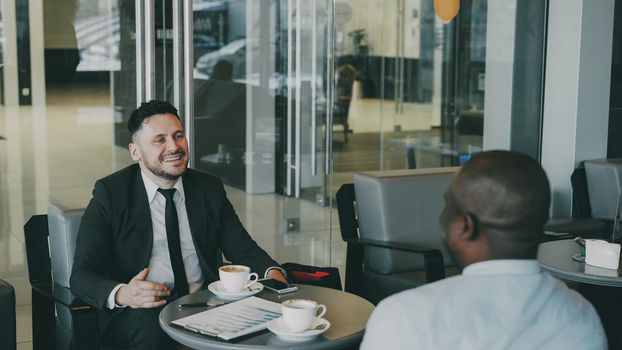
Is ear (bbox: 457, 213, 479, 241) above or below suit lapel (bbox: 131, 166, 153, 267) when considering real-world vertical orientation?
above

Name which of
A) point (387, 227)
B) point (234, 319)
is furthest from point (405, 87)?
point (234, 319)

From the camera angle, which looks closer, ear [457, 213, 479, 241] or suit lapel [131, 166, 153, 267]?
ear [457, 213, 479, 241]

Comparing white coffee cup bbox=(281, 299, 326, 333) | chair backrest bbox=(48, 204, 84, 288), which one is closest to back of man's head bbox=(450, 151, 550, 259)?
white coffee cup bbox=(281, 299, 326, 333)

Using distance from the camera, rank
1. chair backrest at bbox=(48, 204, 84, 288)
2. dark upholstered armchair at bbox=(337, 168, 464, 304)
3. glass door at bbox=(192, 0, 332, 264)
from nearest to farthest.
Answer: chair backrest at bbox=(48, 204, 84, 288) < dark upholstered armchair at bbox=(337, 168, 464, 304) < glass door at bbox=(192, 0, 332, 264)

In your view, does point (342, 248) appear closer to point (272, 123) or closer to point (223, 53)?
point (272, 123)

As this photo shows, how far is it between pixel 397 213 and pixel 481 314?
314 centimetres

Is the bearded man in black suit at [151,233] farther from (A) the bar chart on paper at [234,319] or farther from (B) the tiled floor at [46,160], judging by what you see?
(B) the tiled floor at [46,160]

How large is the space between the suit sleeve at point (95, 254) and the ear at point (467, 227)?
72.8 inches

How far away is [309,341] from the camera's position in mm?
2732

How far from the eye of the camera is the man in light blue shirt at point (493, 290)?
71.8 inches

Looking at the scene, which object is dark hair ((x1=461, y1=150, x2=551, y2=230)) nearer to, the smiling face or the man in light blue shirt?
the man in light blue shirt

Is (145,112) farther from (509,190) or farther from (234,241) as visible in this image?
(509,190)

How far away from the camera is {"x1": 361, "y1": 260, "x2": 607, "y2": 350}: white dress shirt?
1.82m

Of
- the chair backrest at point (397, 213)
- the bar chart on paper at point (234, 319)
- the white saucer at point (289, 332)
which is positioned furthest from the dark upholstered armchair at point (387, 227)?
the white saucer at point (289, 332)
